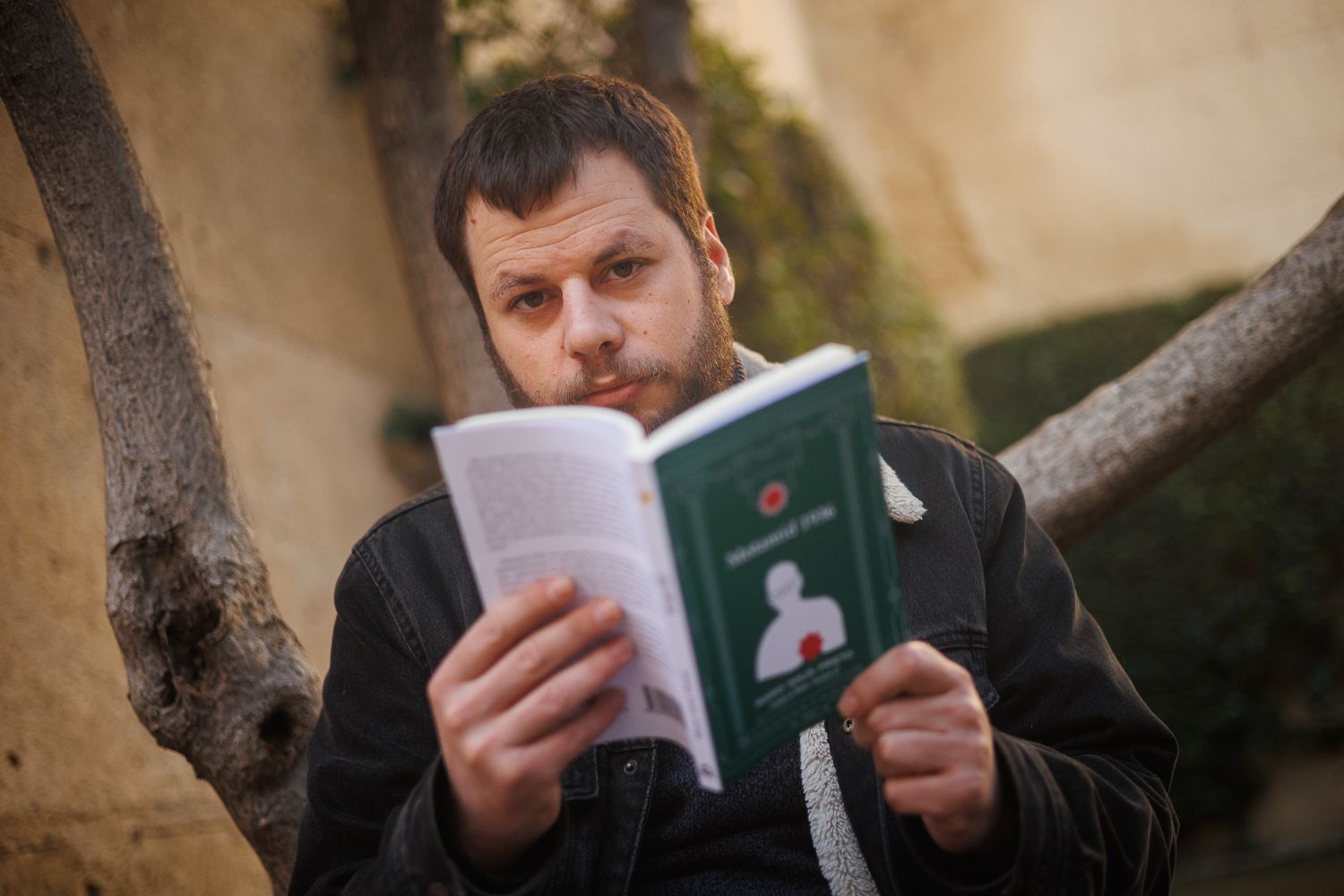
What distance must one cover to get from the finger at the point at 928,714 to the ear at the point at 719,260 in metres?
1.00

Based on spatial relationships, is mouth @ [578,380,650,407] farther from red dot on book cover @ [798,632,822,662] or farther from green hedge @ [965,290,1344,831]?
green hedge @ [965,290,1344,831]

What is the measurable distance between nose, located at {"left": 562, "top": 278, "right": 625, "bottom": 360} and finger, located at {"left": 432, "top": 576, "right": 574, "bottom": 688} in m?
0.63

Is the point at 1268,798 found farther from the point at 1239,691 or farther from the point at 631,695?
the point at 631,695

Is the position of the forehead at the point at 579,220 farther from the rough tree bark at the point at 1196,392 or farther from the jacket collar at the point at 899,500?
the rough tree bark at the point at 1196,392

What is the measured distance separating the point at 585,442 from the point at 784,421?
22 centimetres

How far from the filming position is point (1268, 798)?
5.47 meters

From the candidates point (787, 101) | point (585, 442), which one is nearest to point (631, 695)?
point (585, 442)

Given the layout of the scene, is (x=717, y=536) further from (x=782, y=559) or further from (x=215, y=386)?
(x=215, y=386)

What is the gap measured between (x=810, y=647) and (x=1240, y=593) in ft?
17.9

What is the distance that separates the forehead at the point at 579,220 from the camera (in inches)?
69.1

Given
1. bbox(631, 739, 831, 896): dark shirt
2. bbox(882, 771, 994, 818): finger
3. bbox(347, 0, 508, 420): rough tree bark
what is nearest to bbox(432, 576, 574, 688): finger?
bbox(882, 771, 994, 818): finger

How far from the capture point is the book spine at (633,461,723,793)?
3.35 ft

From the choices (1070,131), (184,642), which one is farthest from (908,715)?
(1070,131)

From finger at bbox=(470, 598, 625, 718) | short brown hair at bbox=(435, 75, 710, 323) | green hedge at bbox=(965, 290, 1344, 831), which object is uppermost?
short brown hair at bbox=(435, 75, 710, 323)
